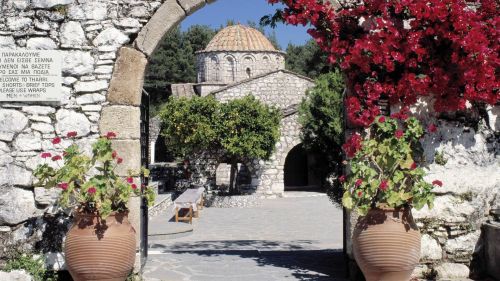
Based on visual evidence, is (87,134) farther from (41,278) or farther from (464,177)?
(464,177)

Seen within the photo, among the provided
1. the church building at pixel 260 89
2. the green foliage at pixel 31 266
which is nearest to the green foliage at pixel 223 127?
the church building at pixel 260 89

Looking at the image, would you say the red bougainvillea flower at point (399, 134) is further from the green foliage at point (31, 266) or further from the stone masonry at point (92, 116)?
the green foliage at point (31, 266)

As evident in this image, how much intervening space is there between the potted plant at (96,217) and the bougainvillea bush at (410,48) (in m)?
2.18

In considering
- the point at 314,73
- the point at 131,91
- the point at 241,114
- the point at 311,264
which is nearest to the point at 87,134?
the point at 131,91

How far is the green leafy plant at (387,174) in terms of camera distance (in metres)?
4.88

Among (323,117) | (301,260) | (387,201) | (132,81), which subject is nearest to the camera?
(387,201)

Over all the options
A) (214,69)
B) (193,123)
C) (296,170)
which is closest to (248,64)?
(214,69)

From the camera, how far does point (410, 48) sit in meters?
5.62

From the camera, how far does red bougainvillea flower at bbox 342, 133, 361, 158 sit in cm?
531

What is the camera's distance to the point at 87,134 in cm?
577

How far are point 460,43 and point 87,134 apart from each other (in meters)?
3.48

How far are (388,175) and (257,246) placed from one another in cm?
493

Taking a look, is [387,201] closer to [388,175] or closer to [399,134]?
[388,175]

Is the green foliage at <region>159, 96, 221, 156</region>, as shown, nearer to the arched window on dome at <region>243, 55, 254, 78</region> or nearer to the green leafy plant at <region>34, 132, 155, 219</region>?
the arched window on dome at <region>243, 55, 254, 78</region>
